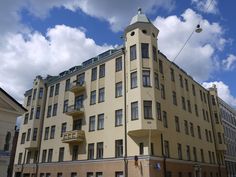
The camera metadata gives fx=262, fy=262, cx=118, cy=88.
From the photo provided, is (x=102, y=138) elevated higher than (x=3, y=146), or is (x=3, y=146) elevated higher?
(x=102, y=138)

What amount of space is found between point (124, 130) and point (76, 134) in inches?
285

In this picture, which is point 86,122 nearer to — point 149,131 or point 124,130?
point 124,130

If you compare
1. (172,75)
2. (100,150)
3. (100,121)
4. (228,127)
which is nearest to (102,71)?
→ (100,121)

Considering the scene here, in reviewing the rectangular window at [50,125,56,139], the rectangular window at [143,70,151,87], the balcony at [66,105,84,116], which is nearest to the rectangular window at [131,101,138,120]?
the rectangular window at [143,70,151,87]

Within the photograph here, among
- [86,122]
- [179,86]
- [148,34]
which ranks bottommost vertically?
[86,122]

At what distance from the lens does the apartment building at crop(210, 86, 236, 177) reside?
47656 mm

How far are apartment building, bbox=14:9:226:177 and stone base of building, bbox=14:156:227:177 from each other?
0.10 meters

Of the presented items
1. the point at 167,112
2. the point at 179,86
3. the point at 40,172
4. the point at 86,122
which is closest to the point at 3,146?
the point at 86,122

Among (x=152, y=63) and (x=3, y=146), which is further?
(x=152, y=63)

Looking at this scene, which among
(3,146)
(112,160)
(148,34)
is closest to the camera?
(3,146)

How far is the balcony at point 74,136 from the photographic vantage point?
109ft

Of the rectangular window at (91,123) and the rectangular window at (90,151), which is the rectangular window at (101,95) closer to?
the rectangular window at (91,123)

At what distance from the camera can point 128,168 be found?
27438mm

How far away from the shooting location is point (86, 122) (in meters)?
34.2
